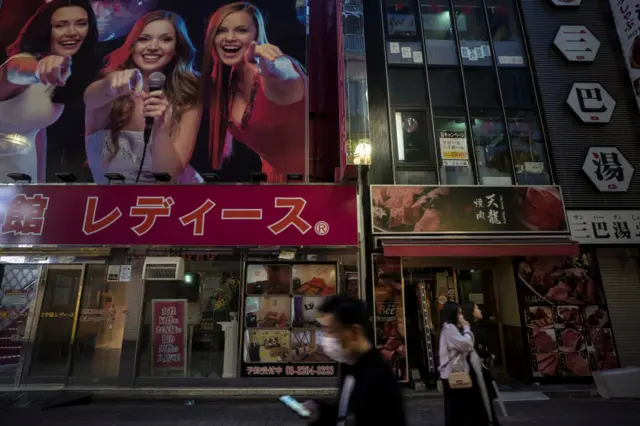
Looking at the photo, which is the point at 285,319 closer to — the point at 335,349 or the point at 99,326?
the point at 99,326

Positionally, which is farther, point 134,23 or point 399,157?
point 134,23

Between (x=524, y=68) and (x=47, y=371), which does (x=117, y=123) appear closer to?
(x=47, y=371)

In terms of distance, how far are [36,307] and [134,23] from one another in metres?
8.85

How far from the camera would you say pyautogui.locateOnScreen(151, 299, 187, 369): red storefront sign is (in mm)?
8680

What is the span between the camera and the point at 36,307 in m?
8.92

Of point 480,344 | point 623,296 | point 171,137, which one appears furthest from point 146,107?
point 623,296

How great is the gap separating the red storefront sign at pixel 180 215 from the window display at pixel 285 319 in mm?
1104

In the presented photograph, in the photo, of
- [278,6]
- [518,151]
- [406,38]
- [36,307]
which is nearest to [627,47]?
[518,151]

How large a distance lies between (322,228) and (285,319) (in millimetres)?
2607

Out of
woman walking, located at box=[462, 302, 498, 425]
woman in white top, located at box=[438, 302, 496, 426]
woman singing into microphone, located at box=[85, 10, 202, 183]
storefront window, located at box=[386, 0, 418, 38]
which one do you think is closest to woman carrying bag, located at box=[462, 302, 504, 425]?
woman walking, located at box=[462, 302, 498, 425]

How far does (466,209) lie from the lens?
9219 mm

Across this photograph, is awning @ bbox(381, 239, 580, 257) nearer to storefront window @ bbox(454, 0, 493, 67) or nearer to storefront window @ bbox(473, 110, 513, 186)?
storefront window @ bbox(473, 110, 513, 186)

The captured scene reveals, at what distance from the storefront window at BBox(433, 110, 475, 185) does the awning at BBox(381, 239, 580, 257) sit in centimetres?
223

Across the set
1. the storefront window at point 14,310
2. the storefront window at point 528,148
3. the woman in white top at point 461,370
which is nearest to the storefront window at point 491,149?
the storefront window at point 528,148
